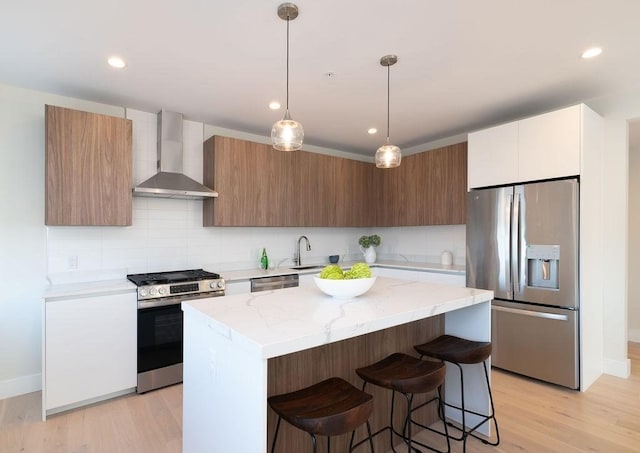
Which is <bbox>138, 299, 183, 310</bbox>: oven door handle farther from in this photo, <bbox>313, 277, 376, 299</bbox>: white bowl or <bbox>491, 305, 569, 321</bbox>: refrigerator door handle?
<bbox>491, 305, 569, 321</bbox>: refrigerator door handle

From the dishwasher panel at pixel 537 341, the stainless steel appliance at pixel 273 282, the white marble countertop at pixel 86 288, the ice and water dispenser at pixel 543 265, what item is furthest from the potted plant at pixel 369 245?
the white marble countertop at pixel 86 288

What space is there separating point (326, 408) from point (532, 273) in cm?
254

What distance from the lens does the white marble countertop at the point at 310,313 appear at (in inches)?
52.0

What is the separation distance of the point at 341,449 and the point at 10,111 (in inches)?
143

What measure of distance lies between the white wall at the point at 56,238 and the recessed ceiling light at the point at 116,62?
946 millimetres

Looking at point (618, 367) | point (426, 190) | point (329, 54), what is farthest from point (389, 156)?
point (618, 367)

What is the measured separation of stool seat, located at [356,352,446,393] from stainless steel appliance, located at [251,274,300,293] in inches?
74.8

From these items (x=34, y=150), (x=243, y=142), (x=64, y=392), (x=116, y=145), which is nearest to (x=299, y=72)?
(x=243, y=142)

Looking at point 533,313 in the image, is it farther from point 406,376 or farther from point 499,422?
point 406,376

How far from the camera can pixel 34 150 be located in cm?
300

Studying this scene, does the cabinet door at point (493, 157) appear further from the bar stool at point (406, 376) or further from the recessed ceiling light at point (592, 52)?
the bar stool at point (406, 376)

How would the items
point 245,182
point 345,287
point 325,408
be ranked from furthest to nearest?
point 245,182 → point 345,287 → point 325,408

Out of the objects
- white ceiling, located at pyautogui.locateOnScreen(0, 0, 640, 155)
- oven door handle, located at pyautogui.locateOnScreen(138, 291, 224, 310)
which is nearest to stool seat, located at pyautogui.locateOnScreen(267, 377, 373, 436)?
oven door handle, located at pyautogui.locateOnScreen(138, 291, 224, 310)

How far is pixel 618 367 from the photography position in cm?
316
